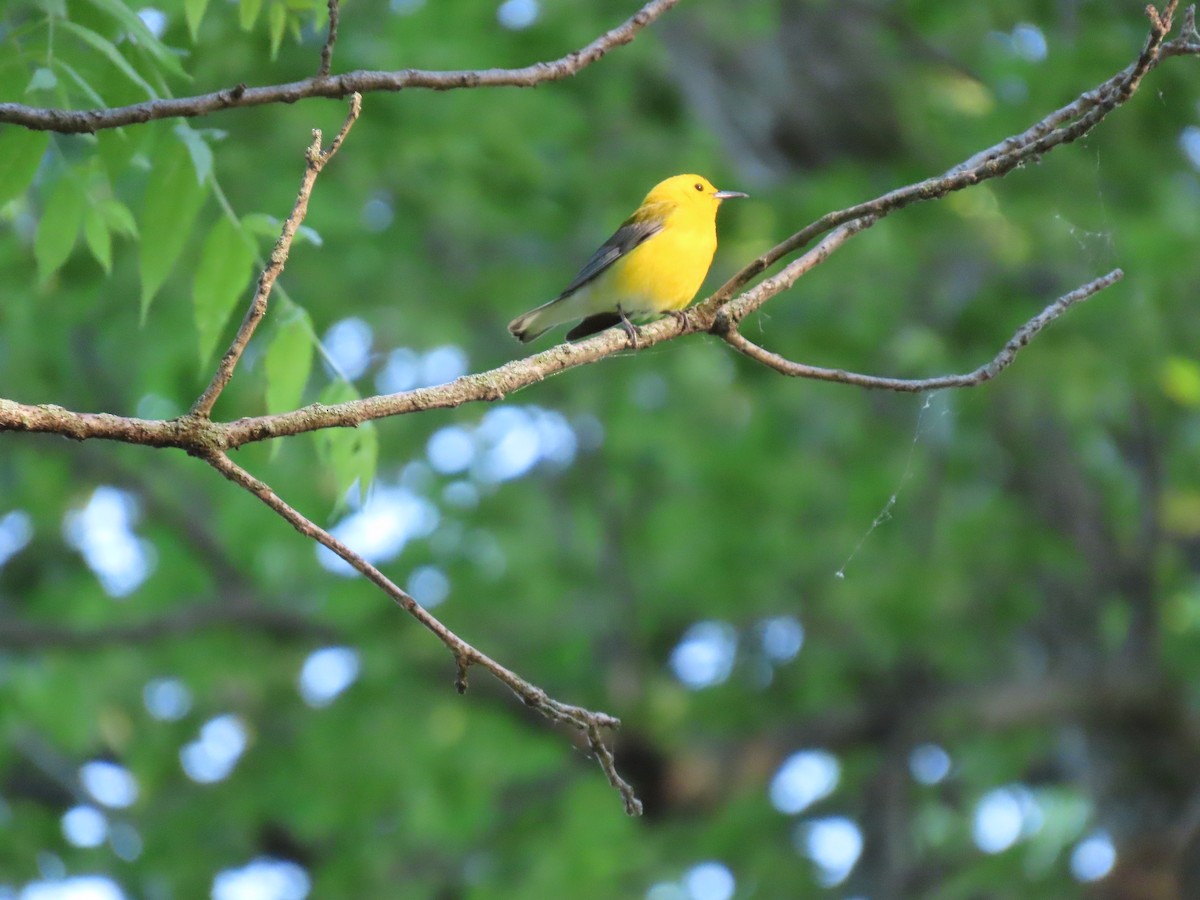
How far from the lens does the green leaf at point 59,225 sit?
3.08 meters

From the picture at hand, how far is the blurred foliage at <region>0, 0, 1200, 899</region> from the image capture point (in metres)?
8.36

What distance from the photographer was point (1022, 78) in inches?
317

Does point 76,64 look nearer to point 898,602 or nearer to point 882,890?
point 898,602

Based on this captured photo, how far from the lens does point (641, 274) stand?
5211 millimetres

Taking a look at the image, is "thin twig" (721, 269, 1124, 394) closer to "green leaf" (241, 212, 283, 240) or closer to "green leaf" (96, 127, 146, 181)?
"green leaf" (241, 212, 283, 240)

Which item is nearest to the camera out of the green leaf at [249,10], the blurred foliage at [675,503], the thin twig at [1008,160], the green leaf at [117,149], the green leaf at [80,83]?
the thin twig at [1008,160]

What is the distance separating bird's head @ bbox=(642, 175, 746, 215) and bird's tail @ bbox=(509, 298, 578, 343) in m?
0.66

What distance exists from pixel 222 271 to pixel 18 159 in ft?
1.77

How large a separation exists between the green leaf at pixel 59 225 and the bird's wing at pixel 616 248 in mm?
2441

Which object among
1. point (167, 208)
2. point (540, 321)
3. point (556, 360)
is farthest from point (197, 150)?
point (540, 321)

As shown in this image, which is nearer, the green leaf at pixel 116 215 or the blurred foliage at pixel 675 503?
the green leaf at pixel 116 215

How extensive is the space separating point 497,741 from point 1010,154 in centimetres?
725

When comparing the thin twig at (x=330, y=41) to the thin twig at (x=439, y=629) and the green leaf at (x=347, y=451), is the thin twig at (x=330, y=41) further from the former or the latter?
the green leaf at (x=347, y=451)

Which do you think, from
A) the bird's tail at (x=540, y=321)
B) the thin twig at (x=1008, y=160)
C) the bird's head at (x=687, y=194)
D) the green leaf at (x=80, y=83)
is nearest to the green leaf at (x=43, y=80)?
the green leaf at (x=80, y=83)
